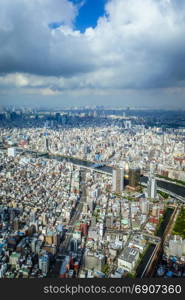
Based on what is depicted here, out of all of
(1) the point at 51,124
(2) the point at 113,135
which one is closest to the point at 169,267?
(2) the point at 113,135

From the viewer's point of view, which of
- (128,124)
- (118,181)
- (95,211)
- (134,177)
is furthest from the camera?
(128,124)

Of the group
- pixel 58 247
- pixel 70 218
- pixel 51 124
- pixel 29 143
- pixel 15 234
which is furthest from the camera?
pixel 51 124

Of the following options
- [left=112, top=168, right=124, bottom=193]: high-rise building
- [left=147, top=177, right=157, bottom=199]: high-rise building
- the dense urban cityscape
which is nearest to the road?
the dense urban cityscape

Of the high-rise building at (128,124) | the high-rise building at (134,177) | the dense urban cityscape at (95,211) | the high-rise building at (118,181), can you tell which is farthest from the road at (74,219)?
the high-rise building at (128,124)

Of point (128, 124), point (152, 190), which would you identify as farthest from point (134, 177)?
point (128, 124)

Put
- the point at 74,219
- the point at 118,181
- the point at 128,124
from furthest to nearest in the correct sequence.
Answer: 1. the point at 128,124
2. the point at 118,181
3. the point at 74,219

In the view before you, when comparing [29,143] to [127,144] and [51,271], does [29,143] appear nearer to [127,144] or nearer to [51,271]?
[127,144]

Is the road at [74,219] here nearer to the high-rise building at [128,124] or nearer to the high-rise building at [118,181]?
the high-rise building at [118,181]

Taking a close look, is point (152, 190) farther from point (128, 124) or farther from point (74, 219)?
point (128, 124)

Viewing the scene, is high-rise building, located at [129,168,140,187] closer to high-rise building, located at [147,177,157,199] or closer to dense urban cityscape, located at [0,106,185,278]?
dense urban cityscape, located at [0,106,185,278]
